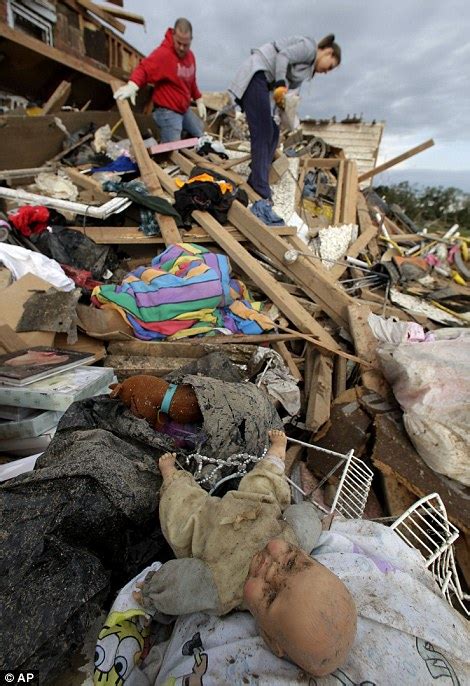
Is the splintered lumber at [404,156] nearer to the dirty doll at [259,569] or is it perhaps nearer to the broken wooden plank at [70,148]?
the broken wooden plank at [70,148]

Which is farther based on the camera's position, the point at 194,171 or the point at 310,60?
the point at 194,171

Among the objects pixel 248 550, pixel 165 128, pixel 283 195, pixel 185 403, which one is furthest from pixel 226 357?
pixel 165 128

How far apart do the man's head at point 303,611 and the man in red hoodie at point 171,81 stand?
5.61m

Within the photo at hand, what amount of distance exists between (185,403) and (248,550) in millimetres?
764

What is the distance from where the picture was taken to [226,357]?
257cm

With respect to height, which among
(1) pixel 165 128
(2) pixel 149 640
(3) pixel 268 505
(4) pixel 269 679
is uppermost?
(1) pixel 165 128

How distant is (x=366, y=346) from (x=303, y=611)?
6.95ft

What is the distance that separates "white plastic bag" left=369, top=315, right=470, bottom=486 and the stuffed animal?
123 centimetres

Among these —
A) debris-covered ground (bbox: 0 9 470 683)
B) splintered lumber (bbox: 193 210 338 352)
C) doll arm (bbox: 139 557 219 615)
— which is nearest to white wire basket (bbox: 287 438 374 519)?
debris-covered ground (bbox: 0 9 470 683)

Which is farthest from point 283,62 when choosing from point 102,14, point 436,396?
point 102,14

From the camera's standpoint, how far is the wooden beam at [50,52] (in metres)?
5.62

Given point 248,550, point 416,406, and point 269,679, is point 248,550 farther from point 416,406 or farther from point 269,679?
point 416,406

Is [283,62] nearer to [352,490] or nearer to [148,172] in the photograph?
[148,172]

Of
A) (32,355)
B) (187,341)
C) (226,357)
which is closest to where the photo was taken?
(32,355)
